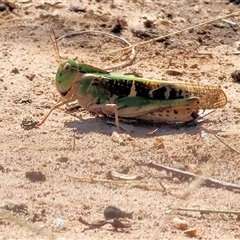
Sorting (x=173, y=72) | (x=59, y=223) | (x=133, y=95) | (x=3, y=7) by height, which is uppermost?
(x=59, y=223)

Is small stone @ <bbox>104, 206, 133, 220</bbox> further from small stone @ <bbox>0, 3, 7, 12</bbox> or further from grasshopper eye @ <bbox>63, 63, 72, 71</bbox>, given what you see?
small stone @ <bbox>0, 3, 7, 12</bbox>

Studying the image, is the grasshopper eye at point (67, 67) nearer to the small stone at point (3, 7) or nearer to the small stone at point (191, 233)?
the small stone at point (191, 233)

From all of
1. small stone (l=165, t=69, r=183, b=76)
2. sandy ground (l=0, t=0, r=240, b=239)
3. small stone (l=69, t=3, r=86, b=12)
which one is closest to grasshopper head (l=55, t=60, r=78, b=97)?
sandy ground (l=0, t=0, r=240, b=239)

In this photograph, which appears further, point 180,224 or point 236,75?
point 236,75

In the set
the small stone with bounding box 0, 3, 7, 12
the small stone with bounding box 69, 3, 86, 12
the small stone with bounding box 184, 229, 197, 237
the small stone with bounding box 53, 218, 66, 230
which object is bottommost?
the small stone with bounding box 0, 3, 7, 12

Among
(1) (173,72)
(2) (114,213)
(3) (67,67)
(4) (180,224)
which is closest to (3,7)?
(1) (173,72)

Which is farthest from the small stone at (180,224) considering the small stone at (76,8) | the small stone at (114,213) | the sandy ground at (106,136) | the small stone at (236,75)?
the small stone at (76,8)

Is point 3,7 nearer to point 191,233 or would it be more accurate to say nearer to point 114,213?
point 114,213
